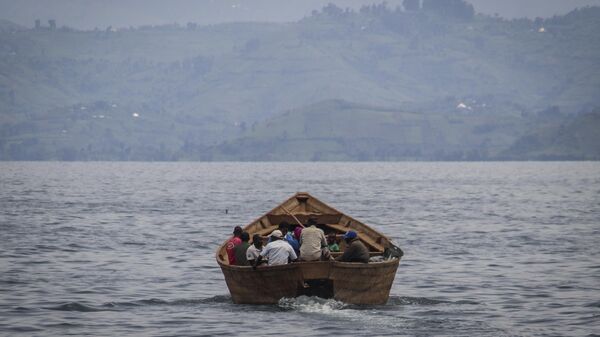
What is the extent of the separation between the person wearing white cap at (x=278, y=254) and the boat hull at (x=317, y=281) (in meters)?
0.51

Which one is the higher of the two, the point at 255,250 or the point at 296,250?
the point at 255,250

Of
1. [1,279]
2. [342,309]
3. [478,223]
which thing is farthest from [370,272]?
[478,223]

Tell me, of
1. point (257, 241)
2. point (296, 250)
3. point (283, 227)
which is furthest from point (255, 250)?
point (283, 227)

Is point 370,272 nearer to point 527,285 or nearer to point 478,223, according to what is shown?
point 527,285

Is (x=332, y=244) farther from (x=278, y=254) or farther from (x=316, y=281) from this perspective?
(x=316, y=281)

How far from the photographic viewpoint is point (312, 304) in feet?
116

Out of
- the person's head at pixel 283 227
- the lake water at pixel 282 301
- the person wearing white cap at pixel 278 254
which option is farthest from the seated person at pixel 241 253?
the person's head at pixel 283 227

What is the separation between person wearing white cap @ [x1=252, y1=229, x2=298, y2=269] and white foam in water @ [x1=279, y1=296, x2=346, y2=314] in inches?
52.0

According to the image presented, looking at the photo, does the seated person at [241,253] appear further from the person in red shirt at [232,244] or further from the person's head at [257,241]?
the person's head at [257,241]

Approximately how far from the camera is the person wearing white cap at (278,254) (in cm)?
3550

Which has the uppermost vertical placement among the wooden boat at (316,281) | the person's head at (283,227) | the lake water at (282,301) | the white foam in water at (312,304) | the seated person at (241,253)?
the person's head at (283,227)

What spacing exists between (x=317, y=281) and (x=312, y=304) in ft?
3.33

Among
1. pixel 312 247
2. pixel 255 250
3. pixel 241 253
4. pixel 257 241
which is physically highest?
pixel 257 241

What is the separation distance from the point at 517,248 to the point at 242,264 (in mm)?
30377
